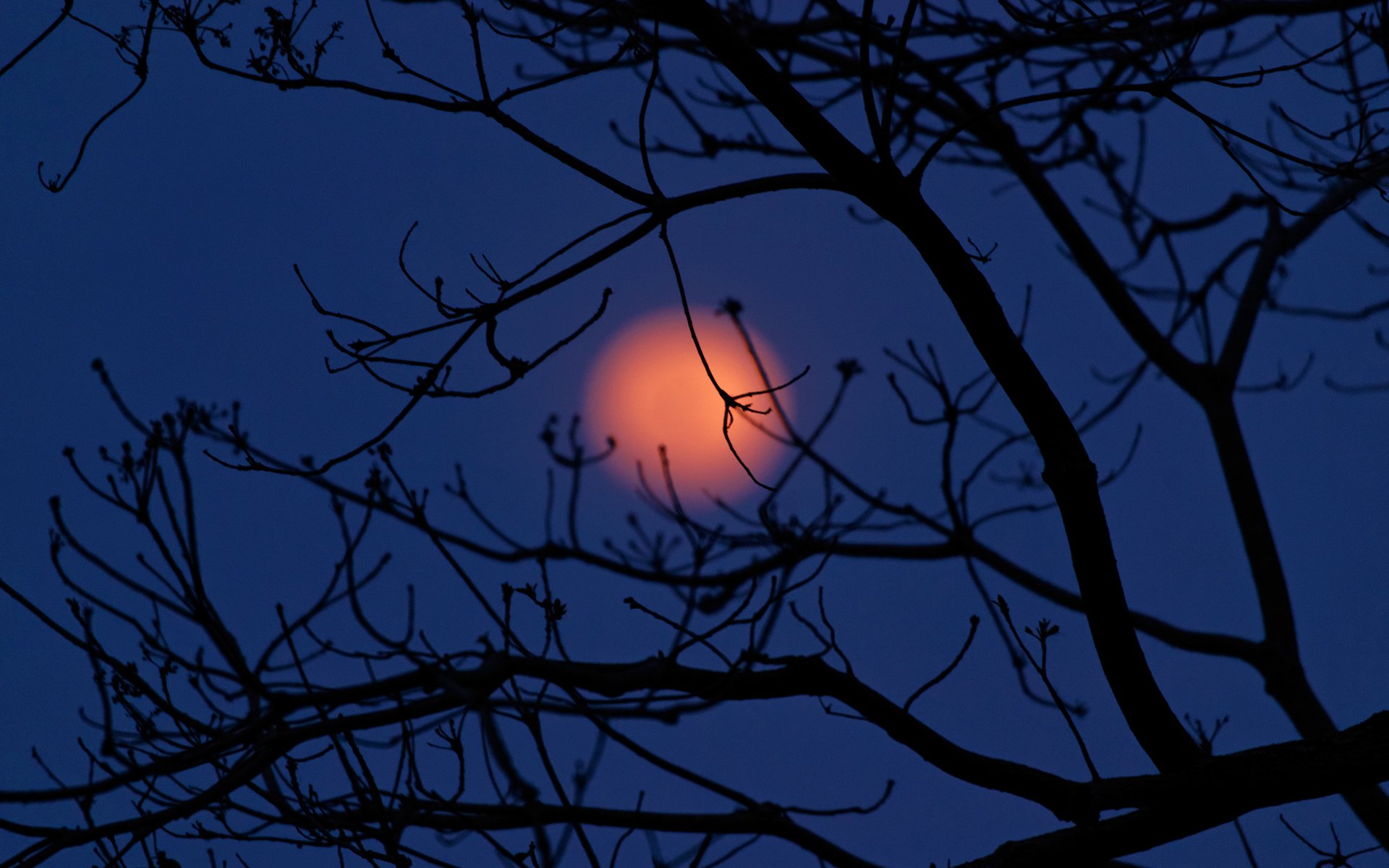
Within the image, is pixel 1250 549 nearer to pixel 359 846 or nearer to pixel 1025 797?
pixel 1025 797

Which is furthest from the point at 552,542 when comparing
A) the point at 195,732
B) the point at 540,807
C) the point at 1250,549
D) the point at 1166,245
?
the point at 1166,245

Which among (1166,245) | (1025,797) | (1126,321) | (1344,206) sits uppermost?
(1166,245)

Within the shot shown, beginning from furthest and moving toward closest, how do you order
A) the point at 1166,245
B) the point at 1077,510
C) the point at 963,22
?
the point at 1166,245 < the point at 963,22 < the point at 1077,510

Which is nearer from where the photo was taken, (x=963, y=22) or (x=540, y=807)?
(x=540, y=807)

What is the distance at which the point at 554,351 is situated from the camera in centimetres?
273

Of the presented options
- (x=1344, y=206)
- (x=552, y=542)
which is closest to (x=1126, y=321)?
(x=1344, y=206)

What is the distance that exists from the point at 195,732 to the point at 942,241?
2580 mm

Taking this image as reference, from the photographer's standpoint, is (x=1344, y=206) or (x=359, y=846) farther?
(x=1344, y=206)

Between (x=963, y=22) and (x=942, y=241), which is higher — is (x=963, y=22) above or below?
above

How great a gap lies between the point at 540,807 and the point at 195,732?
46.5 inches

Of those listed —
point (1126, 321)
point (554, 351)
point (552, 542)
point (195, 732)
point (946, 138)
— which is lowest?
point (195, 732)

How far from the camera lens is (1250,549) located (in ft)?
18.4

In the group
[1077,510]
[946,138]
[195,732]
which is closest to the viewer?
[946,138]

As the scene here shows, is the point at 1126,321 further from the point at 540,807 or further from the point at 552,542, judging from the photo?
the point at 540,807
